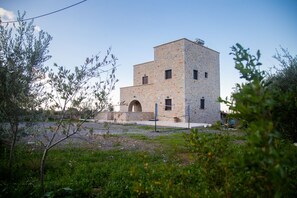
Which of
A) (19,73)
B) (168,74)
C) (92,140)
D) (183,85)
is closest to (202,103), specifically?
(183,85)

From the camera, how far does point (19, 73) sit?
310cm

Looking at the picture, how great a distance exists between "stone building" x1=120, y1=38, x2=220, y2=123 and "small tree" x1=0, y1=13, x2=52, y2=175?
640 inches

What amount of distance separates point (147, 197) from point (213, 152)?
119 cm

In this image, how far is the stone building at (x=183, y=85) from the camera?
1934 cm

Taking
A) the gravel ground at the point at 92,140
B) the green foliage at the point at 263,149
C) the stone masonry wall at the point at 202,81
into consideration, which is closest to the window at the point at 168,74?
the stone masonry wall at the point at 202,81

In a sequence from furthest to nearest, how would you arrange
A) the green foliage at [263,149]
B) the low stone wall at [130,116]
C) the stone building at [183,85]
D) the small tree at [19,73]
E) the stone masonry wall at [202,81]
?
the low stone wall at [130,116] → the stone masonry wall at [202,81] → the stone building at [183,85] → the small tree at [19,73] → the green foliage at [263,149]

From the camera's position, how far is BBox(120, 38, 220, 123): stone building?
19344mm

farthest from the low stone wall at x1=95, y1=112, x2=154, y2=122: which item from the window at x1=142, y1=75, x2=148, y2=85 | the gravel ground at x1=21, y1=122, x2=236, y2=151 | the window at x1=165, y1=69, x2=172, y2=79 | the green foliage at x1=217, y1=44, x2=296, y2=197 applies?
the green foliage at x1=217, y1=44, x2=296, y2=197

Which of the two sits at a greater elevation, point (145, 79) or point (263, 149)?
point (145, 79)

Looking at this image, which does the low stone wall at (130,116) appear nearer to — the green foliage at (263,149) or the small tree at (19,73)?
the small tree at (19,73)

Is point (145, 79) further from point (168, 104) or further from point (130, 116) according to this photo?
point (130, 116)

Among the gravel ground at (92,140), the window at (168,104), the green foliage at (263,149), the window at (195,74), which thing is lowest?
the gravel ground at (92,140)

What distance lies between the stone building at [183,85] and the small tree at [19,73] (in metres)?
16.3

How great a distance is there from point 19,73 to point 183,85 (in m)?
17.0
